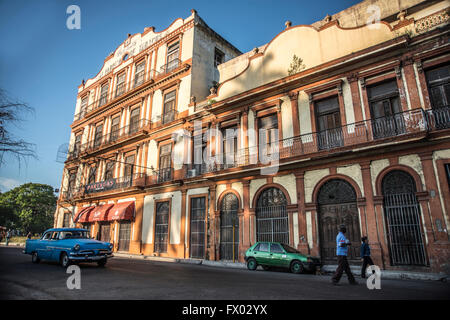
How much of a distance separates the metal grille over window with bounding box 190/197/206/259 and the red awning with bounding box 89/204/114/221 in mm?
9422

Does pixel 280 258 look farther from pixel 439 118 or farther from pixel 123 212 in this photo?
pixel 123 212

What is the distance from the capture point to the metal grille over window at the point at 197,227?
58.4 ft

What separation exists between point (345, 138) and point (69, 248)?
12.7m

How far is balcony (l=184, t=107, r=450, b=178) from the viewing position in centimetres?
1145

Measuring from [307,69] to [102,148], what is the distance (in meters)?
20.4

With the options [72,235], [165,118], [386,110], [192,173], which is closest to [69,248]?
[72,235]

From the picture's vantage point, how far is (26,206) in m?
52.9

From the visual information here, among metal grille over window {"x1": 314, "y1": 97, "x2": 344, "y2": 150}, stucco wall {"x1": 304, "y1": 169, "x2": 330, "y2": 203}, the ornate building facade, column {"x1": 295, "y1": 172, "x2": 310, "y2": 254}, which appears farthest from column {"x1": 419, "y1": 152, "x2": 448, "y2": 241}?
column {"x1": 295, "y1": 172, "x2": 310, "y2": 254}

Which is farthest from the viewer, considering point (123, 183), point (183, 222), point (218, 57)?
point (218, 57)

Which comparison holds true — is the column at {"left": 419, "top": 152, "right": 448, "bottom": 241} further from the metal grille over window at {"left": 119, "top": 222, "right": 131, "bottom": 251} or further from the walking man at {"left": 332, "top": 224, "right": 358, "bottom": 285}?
the metal grille over window at {"left": 119, "top": 222, "right": 131, "bottom": 251}

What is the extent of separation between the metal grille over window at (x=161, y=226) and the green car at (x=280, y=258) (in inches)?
341

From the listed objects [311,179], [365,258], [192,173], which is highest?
[192,173]

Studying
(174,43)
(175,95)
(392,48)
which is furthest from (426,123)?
(174,43)

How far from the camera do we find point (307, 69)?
49.6 ft
